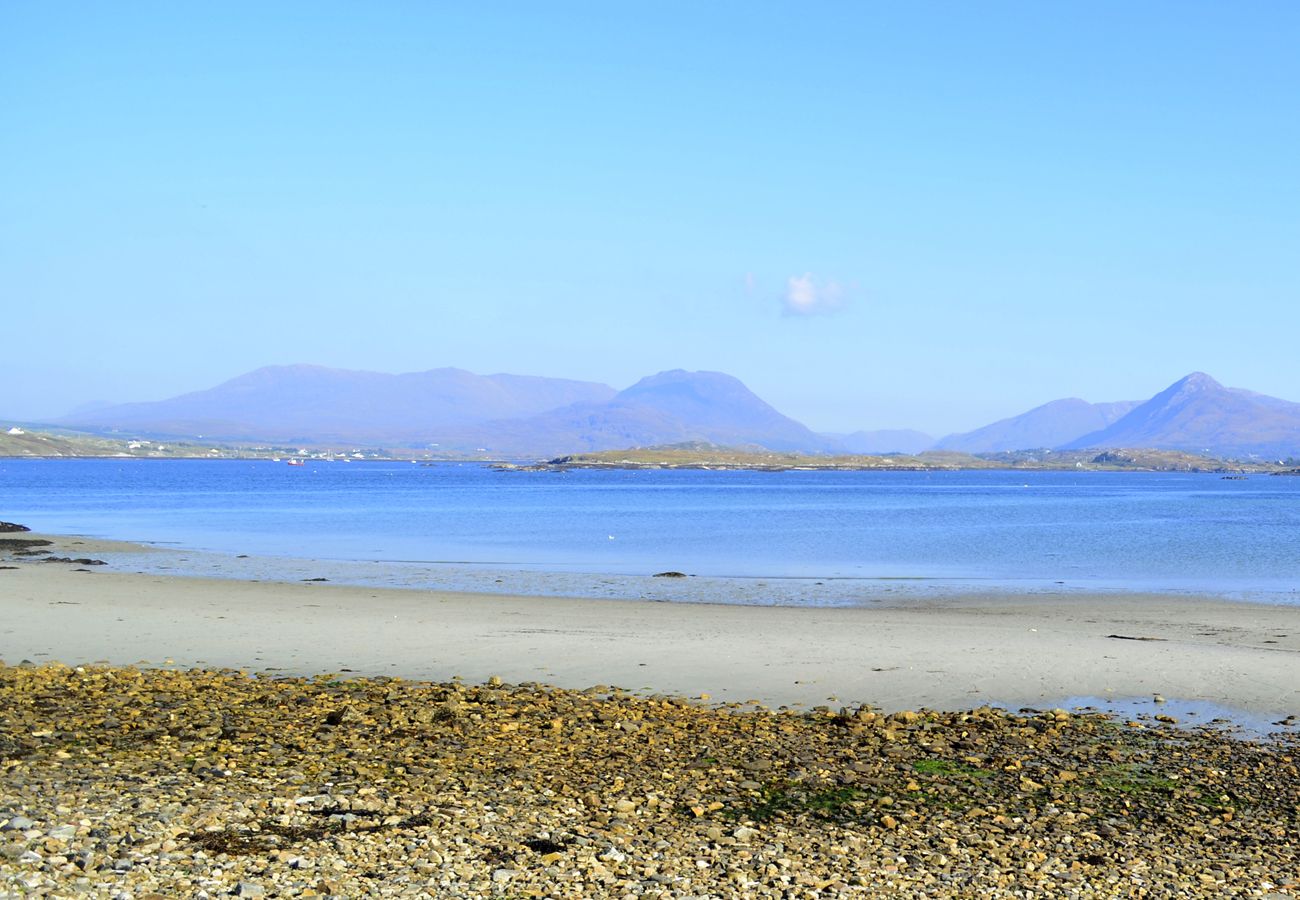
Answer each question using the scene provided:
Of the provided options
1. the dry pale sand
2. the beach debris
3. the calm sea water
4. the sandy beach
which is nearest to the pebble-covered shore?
the sandy beach

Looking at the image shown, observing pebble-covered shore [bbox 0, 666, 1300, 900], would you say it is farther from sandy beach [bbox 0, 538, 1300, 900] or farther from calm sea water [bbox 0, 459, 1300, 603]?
calm sea water [bbox 0, 459, 1300, 603]

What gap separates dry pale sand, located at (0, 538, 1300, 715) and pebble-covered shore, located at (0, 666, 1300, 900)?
8.19ft

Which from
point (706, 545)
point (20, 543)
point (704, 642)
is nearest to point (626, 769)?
point (704, 642)

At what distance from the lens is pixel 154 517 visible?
64.1 metres

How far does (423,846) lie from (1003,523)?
66822 millimetres

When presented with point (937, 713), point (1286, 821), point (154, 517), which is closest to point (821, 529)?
point (154, 517)

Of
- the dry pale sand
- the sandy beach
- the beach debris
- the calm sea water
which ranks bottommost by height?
the calm sea water

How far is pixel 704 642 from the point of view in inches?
771

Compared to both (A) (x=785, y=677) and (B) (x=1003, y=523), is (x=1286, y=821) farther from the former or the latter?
(B) (x=1003, y=523)

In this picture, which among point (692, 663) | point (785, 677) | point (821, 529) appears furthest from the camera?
point (821, 529)

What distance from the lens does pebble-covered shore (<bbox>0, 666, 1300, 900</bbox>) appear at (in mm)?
7645

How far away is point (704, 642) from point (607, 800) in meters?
10.3

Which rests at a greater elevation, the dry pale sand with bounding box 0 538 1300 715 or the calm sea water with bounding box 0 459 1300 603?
the dry pale sand with bounding box 0 538 1300 715

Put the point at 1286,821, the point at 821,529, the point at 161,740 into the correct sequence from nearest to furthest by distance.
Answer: the point at 1286,821
the point at 161,740
the point at 821,529
